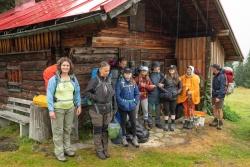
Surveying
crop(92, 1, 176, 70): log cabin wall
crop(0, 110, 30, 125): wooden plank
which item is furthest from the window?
crop(92, 1, 176, 70): log cabin wall

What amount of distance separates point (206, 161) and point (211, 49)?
18.1 feet

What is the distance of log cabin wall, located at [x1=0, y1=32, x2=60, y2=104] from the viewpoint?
964cm

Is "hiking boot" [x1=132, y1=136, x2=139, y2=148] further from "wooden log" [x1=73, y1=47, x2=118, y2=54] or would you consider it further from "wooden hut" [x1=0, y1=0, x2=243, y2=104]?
"wooden log" [x1=73, y1=47, x2=118, y2=54]

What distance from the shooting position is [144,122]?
9.73m

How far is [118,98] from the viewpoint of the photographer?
7926 millimetres

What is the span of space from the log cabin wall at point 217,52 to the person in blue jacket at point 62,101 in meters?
6.69

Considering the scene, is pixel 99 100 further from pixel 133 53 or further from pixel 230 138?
pixel 230 138

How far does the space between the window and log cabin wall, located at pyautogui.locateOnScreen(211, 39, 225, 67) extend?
6666mm

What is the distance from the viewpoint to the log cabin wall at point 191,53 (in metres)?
12.1

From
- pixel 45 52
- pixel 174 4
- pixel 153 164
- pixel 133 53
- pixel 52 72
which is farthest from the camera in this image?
pixel 174 4

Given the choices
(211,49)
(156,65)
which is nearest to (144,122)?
Answer: (156,65)

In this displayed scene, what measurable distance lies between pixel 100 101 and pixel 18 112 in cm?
456

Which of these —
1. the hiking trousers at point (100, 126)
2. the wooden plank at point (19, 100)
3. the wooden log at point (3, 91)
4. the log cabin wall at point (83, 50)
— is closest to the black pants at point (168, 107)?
the log cabin wall at point (83, 50)

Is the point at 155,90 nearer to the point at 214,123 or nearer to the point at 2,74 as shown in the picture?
the point at 214,123
